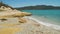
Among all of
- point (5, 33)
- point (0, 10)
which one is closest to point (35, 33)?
point (5, 33)

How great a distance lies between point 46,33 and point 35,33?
22.2 inches

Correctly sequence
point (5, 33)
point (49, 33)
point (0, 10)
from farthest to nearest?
point (0, 10), point (49, 33), point (5, 33)

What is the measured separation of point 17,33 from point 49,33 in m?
1.57

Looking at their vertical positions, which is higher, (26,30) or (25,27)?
(26,30)

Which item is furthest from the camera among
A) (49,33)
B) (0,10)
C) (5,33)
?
(0,10)

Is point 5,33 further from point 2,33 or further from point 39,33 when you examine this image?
point 39,33

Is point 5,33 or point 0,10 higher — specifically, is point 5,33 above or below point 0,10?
above

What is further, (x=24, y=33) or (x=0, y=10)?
(x=0, y=10)

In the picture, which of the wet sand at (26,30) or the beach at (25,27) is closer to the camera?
the wet sand at (26,30)

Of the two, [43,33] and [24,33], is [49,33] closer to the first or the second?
[43,33]

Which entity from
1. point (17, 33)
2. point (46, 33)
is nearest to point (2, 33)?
point (17, 33)

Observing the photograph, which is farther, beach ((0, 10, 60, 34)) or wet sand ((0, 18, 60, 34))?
beach ((0, 10, 60, 34))

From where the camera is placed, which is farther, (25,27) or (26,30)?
(25,27)

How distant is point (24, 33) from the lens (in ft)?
31.0
